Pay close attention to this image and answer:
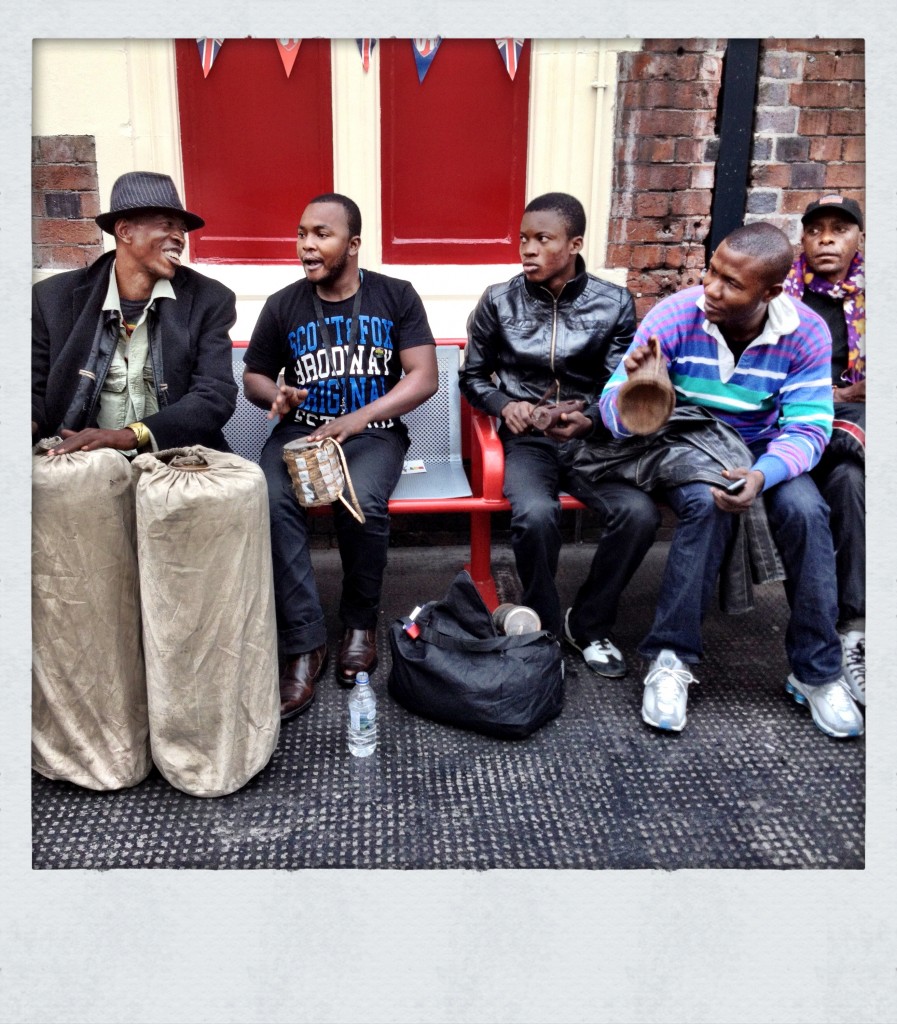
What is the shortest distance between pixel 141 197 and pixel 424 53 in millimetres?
1572

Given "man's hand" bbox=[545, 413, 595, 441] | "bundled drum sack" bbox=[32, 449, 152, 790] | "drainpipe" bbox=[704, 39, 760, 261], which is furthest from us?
"drainpipe" bbox=[704, 39, 760, 261]

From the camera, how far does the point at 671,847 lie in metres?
2.41

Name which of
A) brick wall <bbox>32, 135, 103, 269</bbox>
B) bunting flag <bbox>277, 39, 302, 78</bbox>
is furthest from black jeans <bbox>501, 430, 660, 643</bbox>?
brick wall <bbox>32, 135, 103, 269</bbox>

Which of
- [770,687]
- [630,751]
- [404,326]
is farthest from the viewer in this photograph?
[404,326]

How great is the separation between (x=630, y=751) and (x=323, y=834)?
988 mm

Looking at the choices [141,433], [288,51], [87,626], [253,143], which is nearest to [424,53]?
[288,51]

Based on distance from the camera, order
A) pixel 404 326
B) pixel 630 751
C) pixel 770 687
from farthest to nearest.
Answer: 1. pixel 404 326
2. pixel 770 687
3. pixel 630 751

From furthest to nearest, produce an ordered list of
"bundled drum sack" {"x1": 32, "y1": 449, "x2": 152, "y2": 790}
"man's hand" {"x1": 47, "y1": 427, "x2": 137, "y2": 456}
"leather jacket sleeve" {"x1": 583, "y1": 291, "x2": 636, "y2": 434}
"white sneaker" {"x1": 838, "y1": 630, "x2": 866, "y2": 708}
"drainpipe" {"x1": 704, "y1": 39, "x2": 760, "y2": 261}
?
"drainpipe" {"x1": 704, "y1": 39, "x2": 760, "y2": 261} → "leather jacket sleeve" {"x1": 583, "y1": 291, "x2": 636, "y2": 434} → "white sneaker" {"x1": 838, "y1": 630, "x2": 866, "y2": 708} → "man's hand" {"x1": 47, "y1": 427, "x2": 137, "y2": 456} → "bundled drum sack" {"x1": 32, "y1": 449, "x2": 152, "y2": 790}

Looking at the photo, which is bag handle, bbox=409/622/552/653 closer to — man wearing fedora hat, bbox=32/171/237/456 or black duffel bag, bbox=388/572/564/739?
black duffel bag, bbox=388/572/564/739

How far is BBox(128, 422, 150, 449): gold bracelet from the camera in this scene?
2789mm

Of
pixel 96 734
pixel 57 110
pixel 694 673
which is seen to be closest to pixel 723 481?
pixel 694 673

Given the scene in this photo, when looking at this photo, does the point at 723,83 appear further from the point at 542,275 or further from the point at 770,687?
the point at 770,687

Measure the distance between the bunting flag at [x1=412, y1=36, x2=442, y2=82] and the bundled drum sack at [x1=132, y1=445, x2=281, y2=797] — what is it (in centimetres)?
214

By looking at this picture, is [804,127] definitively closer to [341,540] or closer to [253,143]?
[253,143]
